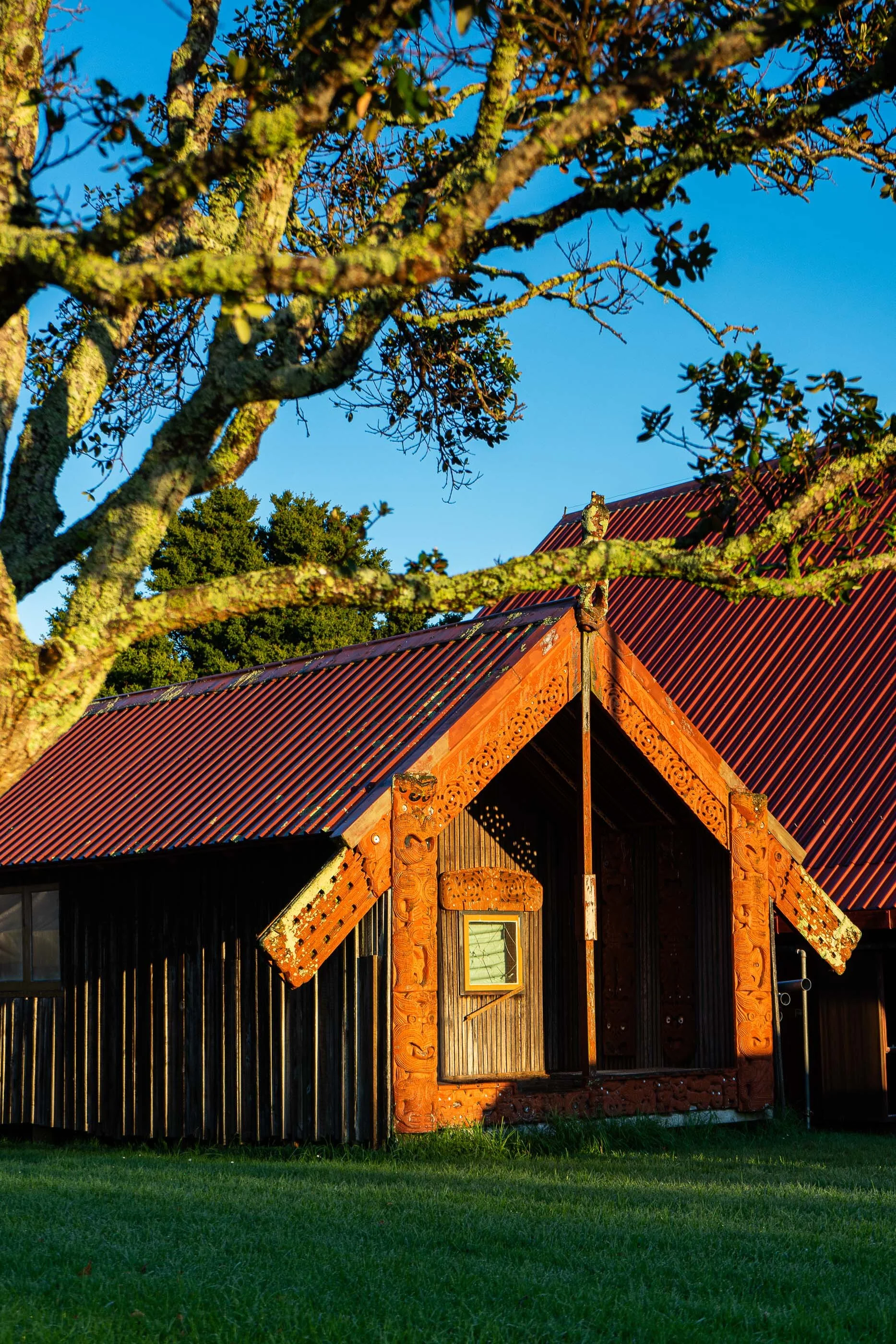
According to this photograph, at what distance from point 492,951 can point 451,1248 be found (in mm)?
7777

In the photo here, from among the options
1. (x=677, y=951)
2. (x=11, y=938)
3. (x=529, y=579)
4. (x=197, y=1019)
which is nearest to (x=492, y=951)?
(x=677, y=951)

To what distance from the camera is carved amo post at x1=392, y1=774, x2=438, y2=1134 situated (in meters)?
13.1

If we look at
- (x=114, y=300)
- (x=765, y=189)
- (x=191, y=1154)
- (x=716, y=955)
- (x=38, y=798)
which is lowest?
(x=191, y=1154)

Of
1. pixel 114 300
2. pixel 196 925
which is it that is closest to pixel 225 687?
pixel 196 925

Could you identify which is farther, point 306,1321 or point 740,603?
point 740,603

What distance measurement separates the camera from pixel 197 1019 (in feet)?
49.4

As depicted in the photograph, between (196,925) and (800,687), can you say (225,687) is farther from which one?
(800,687)

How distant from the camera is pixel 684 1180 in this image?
11617mm

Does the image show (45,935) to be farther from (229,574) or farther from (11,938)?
(229,574)

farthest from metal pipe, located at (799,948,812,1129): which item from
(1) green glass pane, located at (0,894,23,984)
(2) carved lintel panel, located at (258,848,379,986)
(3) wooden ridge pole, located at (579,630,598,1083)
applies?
(1) green glass pane, located at (0,894,23,984)

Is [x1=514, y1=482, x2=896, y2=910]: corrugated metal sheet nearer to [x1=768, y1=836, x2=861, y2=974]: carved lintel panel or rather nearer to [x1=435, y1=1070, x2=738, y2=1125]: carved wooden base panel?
[x1=768, y1=836, x2=861, y2=974]: carved lintel panel

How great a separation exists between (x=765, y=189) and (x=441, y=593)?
18.7 feet

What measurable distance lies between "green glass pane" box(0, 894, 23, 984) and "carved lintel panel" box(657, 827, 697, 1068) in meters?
7.62

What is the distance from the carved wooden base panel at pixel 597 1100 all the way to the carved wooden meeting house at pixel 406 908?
27 mm
